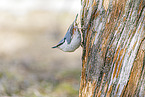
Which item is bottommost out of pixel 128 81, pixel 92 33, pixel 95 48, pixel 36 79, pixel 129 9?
pixel 36 79

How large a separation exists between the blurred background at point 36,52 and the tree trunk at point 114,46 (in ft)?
6.49

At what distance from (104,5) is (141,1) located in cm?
26

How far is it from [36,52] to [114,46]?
5649 millimetres

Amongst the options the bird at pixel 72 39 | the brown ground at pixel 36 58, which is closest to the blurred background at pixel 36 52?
the brown ground at pixel 36 58

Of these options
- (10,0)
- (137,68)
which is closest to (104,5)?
(137,68)

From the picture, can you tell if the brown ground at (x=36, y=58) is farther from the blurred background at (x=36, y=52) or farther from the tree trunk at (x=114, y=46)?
the tree trunk at (x=114, y=46)

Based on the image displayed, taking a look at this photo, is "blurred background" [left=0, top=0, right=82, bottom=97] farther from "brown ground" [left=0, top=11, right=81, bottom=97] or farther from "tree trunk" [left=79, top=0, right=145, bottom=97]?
"tree trunk" [left=79, top=0, right=145, bottom=97]

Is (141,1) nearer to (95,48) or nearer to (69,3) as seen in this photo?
(95,48)

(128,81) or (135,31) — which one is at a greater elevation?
(135,31)

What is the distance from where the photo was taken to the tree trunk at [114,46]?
5.34ft

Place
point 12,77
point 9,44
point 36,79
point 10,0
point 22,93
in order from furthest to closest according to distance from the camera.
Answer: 1. point 10,0
2. point 9,44
3. point 36,79
4. point 12,77
5. point 22,93

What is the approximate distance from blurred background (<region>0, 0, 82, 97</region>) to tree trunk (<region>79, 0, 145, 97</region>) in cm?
198

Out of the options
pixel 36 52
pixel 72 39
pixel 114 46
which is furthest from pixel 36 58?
pixel 114 46

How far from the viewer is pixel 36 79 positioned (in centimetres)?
456
